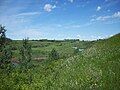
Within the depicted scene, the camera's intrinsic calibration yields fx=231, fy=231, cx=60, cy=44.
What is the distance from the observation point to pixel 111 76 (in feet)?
63.7

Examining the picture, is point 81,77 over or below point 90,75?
below

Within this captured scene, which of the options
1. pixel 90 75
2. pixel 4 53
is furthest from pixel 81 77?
pixel 4 53

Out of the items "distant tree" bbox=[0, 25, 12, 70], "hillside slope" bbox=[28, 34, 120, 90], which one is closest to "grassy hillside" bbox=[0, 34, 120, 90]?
"hillside slope" bbox=[28, 34, 120, 90]

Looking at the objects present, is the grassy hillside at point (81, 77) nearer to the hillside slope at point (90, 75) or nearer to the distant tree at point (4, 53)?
the hillside slope at point (90, 75)

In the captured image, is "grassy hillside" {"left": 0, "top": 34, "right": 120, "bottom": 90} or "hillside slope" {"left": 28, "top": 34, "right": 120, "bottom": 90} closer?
"hillside slope" {"left": 28, "top": 34, "right": 120, "bottom": 90}

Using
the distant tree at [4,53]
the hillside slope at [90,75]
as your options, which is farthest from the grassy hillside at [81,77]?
the distant tree at [4,53]

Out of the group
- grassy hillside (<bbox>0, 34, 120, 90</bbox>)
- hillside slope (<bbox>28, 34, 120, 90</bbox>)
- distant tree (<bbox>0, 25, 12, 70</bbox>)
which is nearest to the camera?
hillside slope (<bbox>28, 34, 120, 90</bbox>)

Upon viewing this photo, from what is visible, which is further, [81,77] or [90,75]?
[81,77]

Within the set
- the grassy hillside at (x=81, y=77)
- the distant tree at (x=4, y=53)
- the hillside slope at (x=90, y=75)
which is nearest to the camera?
the hillside slope at (x=90, y=75)

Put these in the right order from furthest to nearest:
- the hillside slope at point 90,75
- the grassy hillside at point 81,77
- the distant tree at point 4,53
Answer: the distant tree at point 4,53, the grassy hillside at point 81,77, the hillside slope at point 90,75

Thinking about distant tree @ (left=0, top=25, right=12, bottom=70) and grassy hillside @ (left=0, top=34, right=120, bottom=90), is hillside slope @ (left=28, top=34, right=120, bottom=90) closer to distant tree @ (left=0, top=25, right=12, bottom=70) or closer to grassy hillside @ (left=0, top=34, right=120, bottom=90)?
grassy hillside @ (left=0, top=34, right=120, bottom=90)

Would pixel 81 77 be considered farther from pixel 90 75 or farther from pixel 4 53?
pixel 4 53

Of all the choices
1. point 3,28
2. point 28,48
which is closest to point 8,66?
point 3,28

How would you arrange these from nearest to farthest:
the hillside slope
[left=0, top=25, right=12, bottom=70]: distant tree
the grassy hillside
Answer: the hillside slope → the grassy hillside → [left=0, top=25, right=12, bottom=70]: distant tree
